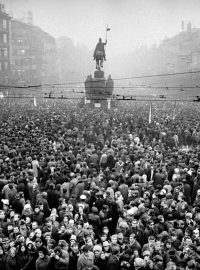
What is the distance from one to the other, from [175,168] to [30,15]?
104989mm

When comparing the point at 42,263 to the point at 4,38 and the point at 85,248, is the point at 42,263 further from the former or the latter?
the point at 4,38

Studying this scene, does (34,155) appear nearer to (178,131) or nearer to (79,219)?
(79,219)

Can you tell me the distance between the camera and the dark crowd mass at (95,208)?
785cm

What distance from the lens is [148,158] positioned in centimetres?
1647

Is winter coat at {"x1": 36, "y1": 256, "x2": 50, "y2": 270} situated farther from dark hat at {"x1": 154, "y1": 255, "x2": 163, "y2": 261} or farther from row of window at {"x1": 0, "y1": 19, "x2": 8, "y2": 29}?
row of window at {"x1": 0, "y1": 19, "x2": 8, "y2": 29}

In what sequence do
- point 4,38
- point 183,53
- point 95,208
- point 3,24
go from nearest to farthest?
point 95,208
point 3,24
point 4,38
point 183,53

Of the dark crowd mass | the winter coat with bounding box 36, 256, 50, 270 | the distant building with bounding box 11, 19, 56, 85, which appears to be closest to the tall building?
A: the distant building with bounding box 11, 19, 56, 85

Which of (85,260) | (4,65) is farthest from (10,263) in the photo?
(4,65)

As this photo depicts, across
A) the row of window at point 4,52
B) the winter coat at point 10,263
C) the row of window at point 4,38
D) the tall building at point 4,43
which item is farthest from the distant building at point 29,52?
the winter coat at point 10,263

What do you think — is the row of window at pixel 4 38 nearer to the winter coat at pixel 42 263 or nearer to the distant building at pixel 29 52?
the distant building at pixel 29 52

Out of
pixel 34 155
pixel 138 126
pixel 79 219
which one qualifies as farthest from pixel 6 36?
pixel 79 219

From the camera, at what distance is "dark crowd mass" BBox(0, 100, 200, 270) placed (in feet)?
25.7

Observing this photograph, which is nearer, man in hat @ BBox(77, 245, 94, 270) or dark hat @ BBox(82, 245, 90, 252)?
man in hat @ BBox(77, 245, 94, 270)

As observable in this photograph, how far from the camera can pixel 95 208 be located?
33.6 ft
